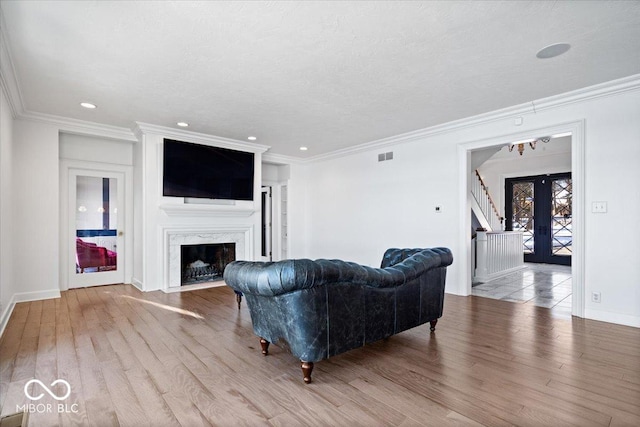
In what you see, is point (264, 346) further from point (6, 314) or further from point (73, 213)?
point (73, 213)

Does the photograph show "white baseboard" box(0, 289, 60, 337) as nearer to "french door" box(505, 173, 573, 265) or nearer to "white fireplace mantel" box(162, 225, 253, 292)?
"white fireplace mantel" box(162, 225, 253, 292)

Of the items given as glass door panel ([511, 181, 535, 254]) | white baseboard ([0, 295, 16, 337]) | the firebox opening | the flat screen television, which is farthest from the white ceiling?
glass door panel ([511, 181, 535, 254])

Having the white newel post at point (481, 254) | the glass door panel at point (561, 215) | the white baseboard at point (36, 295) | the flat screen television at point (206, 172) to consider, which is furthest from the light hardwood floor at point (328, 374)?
the glass door panel at point (561, 215)

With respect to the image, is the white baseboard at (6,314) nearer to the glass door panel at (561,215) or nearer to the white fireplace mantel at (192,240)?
the white fireplace mantel at (192,240)

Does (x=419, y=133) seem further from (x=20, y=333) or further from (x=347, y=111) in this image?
(x=20, y=333)

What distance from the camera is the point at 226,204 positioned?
612cm

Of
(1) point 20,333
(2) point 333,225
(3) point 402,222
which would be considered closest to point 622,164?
(3) point 402,222

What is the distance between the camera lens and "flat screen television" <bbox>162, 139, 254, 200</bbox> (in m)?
5.25

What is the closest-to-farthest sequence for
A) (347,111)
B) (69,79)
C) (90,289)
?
(69,79) → (347,111) → (90,289)

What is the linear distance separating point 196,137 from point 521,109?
4983 mm

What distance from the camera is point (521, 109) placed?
4238 millimetres

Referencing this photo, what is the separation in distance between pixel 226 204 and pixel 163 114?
2.03m

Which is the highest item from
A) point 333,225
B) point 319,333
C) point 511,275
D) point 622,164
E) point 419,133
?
point 419,133

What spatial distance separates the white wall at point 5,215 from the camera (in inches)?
136
